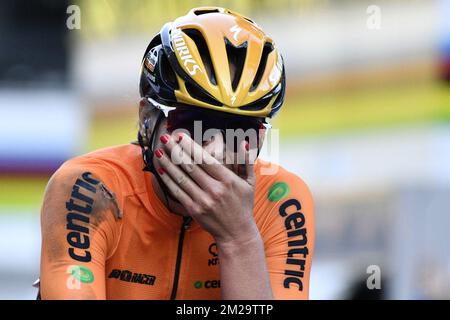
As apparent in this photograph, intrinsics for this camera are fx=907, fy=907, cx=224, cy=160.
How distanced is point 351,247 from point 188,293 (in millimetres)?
7196

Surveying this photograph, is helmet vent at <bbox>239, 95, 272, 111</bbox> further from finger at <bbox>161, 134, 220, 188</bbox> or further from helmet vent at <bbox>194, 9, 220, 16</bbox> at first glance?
helmet vent at <bbox>194, 9, 220, 16</bbox>

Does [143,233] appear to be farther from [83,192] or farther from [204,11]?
[204,11]

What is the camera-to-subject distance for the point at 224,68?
3969 millimetres

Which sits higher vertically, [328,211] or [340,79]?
[340,79]

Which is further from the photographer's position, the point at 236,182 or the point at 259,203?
the point at 259,203

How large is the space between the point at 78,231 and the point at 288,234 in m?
0.96

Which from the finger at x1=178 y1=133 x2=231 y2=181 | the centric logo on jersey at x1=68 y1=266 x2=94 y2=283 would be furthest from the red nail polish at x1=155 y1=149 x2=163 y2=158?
the centric logo on jersey at x1=68 y1=266 x2=94 y2=283

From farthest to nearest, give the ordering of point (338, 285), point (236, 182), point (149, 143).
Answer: point (338, 285) → point (149, 143) → point (236, 182)

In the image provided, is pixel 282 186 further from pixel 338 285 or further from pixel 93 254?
pixel 338 285

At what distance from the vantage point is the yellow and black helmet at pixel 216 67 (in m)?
3.91

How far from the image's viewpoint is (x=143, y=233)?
4125 millimetres

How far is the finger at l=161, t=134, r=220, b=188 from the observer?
3766mm

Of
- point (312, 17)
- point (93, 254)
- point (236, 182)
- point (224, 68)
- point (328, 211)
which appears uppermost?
point (312, 17)

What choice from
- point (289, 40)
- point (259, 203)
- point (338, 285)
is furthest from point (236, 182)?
point (289, 40)
